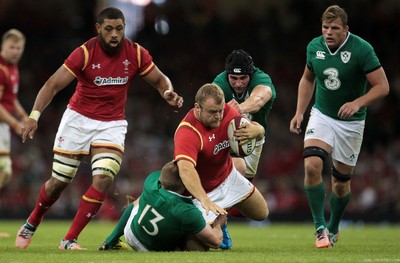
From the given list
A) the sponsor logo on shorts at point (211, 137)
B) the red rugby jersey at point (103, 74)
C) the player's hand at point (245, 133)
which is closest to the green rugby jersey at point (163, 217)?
the sponsor logo on shorts at point (211, 137)

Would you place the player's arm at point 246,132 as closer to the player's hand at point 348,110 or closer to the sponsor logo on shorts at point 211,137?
the sponsor logo on shorts at point 211,137

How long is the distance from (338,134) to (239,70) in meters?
1.40

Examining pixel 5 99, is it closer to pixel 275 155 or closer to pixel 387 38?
pixel 275 155

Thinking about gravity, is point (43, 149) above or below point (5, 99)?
below

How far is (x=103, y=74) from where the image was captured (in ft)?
31.5

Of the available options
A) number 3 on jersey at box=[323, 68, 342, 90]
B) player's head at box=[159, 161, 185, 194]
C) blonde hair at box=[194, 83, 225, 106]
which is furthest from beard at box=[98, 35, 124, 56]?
number 3 on jersey at box=[323, 68, 342, 90]

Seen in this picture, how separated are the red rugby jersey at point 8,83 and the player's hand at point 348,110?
19.0 ft

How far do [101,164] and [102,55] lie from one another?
1254mm

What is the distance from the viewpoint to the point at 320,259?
7.67 metres

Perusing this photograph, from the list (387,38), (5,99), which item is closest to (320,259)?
(5,99)

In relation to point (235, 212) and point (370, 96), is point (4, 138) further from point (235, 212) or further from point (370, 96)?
point (370, 96)

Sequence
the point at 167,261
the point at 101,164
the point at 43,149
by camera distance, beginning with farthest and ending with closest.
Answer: the point at 43,149 → the point at 101,164 → the point at 167,261

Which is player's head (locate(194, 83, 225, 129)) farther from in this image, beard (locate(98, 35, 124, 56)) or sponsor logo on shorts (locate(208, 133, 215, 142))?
beard (locate(98, 35, 124, 56))

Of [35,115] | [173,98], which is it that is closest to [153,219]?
[173,98]
